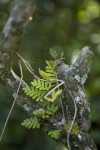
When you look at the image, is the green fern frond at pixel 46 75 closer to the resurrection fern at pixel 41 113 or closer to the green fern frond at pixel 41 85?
the green fern frond at pixel 41 85

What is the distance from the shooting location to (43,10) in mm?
2680

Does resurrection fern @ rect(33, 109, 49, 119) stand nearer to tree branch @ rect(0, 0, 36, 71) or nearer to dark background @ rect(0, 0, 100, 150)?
tree branch @ rect(0, 0, 36, 71)

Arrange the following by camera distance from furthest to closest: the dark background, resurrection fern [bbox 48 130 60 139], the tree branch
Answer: the dark background < resurrection fern [bbox 48 130 60 139] < the tree branch

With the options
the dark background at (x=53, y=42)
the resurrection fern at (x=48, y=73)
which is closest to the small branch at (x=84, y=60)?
the resurrection fern at (x=48, y=73)

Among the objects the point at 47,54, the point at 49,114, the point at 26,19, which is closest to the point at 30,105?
the point at 49,114

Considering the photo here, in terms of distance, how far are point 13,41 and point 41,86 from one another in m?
0.25

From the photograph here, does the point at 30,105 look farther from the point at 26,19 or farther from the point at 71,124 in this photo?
the point at 26,19

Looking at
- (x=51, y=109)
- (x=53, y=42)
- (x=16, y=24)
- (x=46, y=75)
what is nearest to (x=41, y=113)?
(x=51, y=109)

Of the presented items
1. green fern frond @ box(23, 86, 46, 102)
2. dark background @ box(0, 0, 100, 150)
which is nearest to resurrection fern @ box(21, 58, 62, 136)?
green fern frond @ box(23, 86, 46, 102)

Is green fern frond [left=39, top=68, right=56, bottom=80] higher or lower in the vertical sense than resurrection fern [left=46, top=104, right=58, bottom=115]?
higher

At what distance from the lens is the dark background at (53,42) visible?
8.25 ft

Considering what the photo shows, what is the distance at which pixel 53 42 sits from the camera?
105 inches

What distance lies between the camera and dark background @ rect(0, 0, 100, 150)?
2514 mm

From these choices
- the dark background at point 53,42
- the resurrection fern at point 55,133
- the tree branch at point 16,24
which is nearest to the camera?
the tree branch at point 16,24
